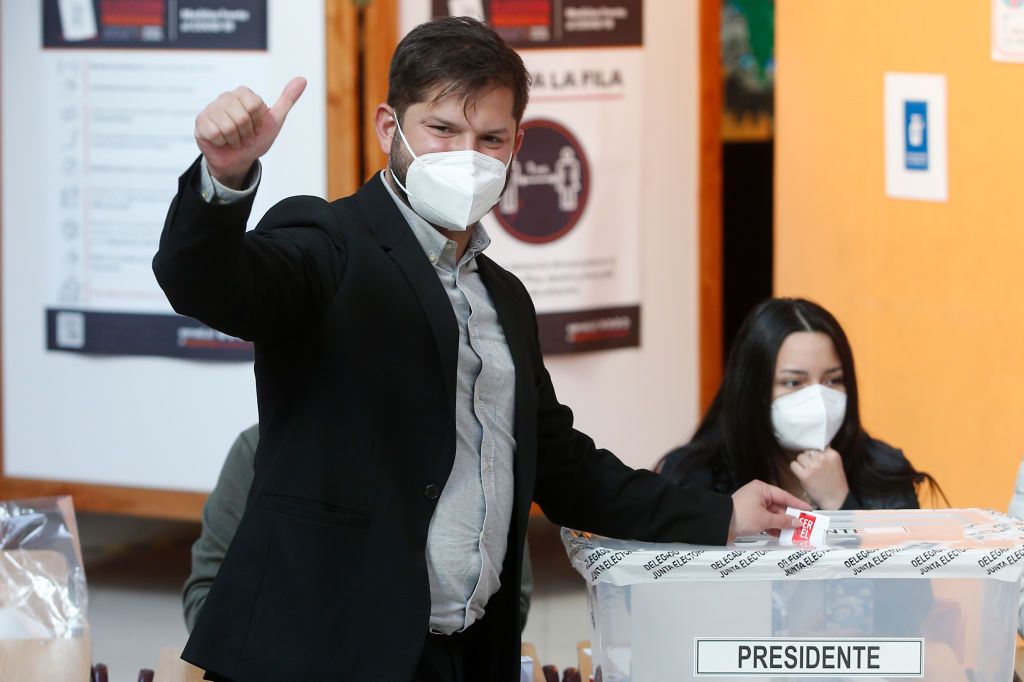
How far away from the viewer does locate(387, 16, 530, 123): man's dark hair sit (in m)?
1.71

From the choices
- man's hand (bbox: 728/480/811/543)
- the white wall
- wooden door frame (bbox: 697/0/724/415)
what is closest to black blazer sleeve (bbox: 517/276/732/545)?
man's hand (bbox: 728/480/811/543)

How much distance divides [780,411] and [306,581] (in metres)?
1.34

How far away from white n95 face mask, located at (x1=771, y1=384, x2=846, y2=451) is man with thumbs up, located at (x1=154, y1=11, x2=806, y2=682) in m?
0.98

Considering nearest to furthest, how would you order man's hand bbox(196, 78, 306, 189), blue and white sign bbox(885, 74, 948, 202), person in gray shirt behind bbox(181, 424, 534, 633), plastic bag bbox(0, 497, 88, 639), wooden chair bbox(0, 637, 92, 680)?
man's hand bbox(196, 78, 306, 189), wooden chair bbox(0, 637, 92, 680), plastic bag bbox(0, 497, 88, 639), person in gray shirt behind bbox(181, 424, 534, 633), blue and white sign bbox(885, 74, 948, 202)

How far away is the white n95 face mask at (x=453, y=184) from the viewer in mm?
1715

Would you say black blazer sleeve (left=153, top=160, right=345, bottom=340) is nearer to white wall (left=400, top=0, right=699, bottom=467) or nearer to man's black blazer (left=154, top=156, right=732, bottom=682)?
man's black blazer (left=154, top=156, right=732, bottom=682)

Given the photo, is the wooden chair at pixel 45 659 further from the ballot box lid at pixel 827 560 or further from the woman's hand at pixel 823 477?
the woman's hand at pixel 823 477

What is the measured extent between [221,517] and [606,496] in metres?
0.88

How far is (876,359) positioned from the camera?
418 centimetres

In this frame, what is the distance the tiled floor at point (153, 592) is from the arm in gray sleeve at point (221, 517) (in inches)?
53.2

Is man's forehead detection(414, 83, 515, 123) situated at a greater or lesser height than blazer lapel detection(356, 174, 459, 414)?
greater

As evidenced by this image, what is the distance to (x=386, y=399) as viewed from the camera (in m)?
1.63

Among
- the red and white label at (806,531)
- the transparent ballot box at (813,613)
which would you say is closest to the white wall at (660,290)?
the red and white label at (806,531)

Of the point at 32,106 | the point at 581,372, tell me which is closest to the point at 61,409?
the point at 32,106
